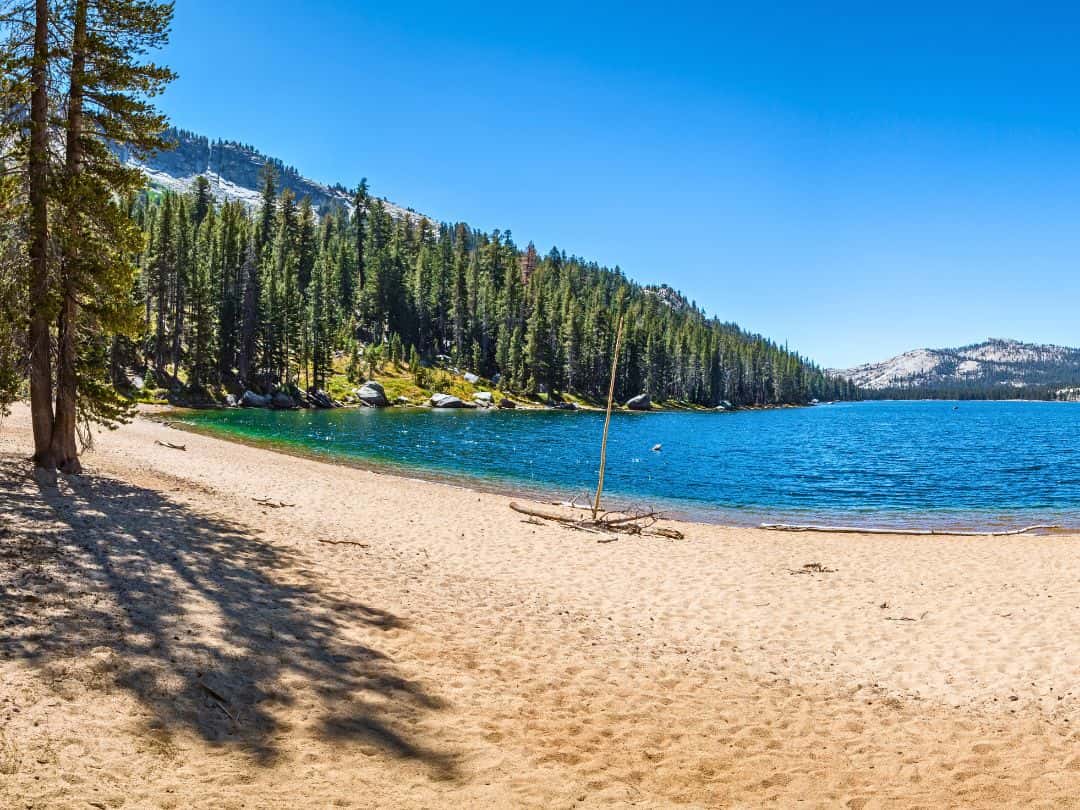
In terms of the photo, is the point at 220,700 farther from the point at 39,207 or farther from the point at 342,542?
the point at 39,207

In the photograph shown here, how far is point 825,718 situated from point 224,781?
7.27 meters

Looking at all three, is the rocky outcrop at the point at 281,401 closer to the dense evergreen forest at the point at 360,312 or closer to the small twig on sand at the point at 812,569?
the dense evergreen forest at the point at 360,312

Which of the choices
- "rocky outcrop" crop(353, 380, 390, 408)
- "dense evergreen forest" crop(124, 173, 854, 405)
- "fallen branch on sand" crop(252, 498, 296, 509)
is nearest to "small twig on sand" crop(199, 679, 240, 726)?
"fallen branch on sand" crop(252, 498, 296, 509)

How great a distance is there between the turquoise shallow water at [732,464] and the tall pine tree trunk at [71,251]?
63.1ft

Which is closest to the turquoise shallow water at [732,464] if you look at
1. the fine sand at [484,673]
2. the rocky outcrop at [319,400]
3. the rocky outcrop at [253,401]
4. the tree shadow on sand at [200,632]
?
the rocky outcrop at [253,401]

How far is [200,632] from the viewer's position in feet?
26.9

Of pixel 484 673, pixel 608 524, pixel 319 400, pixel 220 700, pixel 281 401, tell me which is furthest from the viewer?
pixel 319 400

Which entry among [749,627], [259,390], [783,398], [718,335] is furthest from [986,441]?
[783,398]

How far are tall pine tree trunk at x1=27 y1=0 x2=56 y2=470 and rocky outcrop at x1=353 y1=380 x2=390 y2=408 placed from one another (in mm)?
67750

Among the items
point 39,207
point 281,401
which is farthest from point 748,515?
point 281,401

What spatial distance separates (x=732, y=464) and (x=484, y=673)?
39.5 m

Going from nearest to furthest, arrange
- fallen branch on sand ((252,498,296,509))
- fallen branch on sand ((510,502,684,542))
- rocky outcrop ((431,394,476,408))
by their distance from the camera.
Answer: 1. fallen branch on sand ((252,498,296,509))
2. fallen branch on sand ((510,502,684,542))
3. rocky outcrop ((431,394,476,408))

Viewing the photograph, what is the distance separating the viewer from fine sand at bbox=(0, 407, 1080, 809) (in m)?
5.97

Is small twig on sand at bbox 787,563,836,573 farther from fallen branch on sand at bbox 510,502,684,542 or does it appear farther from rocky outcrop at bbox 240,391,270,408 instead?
rocky outcrop at bbox 240,391,270,408
